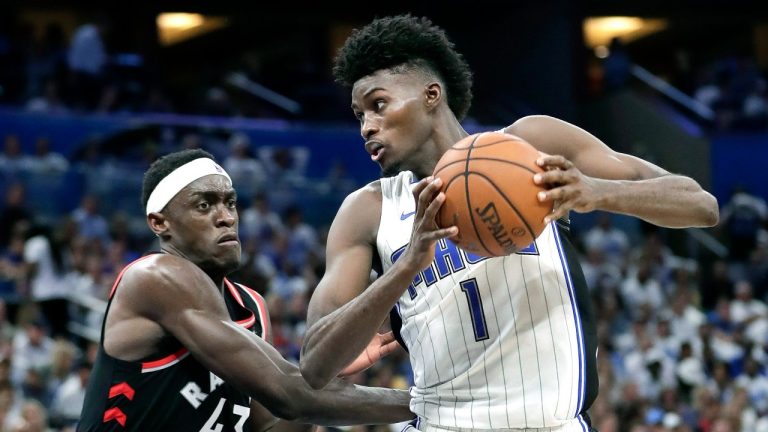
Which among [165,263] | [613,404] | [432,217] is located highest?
[432,217]

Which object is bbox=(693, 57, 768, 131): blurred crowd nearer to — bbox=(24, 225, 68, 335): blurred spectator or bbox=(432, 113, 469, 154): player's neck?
bbox=(24, 225, 68, 335): blurred spectator

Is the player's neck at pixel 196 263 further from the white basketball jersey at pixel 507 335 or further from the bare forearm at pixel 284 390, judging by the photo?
the white basketball jersey at pixel 507 335

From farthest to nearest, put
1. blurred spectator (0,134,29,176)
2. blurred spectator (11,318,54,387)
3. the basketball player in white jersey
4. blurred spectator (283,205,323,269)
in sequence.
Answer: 1. blurred spectator (283,205,323,269)
2. blurred spectator (0,134,29,176)
3. blurred spectator (11,318,54,387)
4. the basketball player in white jersey

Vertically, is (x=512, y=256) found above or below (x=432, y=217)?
below

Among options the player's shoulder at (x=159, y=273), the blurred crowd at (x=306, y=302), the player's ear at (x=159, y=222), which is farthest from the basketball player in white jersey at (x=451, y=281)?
the blurred crowd at (x=306, y=302)

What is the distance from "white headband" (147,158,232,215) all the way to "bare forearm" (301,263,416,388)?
102 cm

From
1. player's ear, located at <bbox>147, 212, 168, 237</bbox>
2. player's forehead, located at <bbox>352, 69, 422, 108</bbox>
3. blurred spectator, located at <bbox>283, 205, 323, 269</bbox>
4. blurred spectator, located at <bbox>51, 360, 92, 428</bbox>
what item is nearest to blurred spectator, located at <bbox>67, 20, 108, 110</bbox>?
blurred spectator, located at <bbox>283, 205, 323, 269</bbox>

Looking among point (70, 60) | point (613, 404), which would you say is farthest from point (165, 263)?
point (70, 60)

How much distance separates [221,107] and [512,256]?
15052 mm

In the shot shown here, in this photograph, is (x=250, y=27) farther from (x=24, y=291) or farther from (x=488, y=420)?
(x=488, y=420)

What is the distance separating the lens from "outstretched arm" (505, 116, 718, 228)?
3.56 metres

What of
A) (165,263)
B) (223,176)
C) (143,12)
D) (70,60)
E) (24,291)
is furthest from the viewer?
(143,12)

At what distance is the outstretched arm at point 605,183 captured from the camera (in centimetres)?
356

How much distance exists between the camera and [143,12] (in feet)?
71.8
